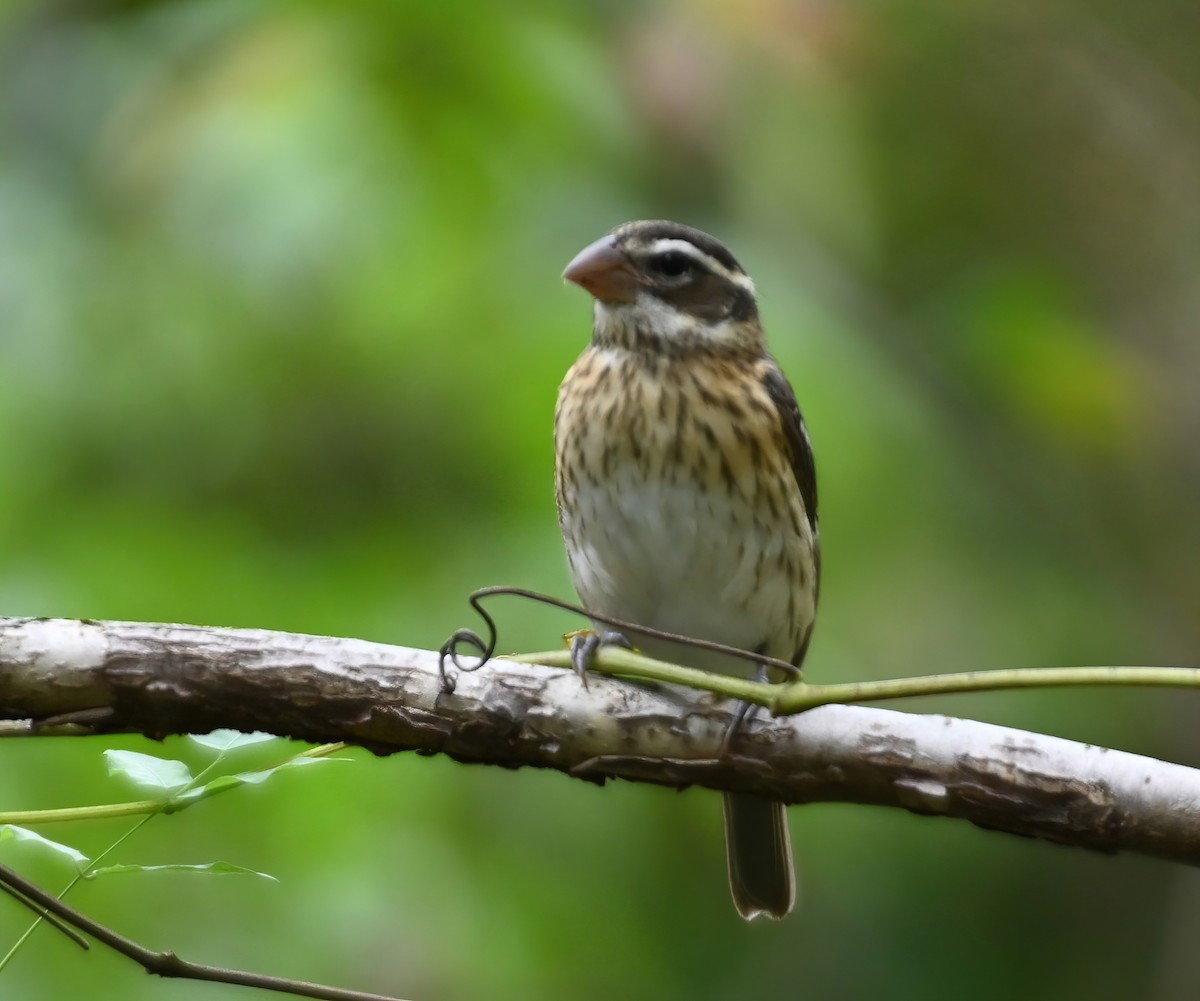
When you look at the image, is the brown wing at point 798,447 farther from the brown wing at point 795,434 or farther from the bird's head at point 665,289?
the bird's head at point 665,289

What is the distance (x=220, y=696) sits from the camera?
2.21 meters

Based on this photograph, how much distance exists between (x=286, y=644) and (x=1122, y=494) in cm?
418

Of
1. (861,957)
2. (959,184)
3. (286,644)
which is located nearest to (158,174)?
(286,644)

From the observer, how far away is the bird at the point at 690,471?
327 cm

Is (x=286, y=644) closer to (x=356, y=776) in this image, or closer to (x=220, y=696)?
(x=220, y=696)

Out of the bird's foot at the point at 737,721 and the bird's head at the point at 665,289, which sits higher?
the bird's head at the point at 665,289

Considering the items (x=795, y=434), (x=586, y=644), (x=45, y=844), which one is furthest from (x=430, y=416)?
(x=45, y=844)

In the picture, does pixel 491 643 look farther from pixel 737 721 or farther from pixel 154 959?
pixel 154 959

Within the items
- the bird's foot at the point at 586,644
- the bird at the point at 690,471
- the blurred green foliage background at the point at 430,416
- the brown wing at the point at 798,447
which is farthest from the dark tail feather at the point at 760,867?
the bird's foot at the point at 586,644

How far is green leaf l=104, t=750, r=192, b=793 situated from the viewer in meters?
1.82

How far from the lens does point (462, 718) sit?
224 cm

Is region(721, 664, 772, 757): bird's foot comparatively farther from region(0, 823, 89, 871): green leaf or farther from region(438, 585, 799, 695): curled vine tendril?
region(0, 823, 89, 871): green leaf

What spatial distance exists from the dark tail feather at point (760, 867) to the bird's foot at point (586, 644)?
54cm

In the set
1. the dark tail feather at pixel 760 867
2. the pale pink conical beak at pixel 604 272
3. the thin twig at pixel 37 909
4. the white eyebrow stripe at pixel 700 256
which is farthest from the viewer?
the dark tail feather at pixel 760 867
